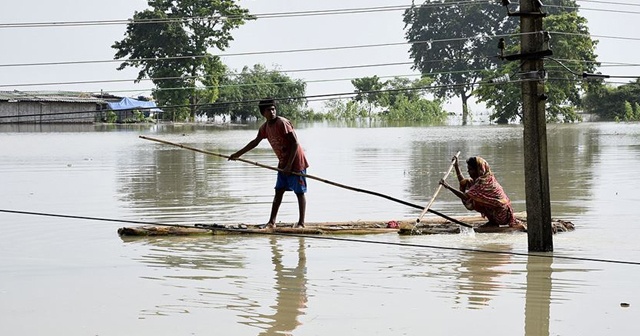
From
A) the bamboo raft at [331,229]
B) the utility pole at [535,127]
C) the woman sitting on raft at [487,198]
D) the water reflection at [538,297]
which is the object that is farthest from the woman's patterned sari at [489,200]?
the water reflection at [538,297]

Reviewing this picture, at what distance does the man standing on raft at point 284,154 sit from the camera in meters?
10.6

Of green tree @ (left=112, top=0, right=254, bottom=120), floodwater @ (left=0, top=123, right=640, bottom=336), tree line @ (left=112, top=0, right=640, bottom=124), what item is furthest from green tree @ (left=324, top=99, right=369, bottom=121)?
floodwater @ (left=0, top=123, right=640, bottom=336)

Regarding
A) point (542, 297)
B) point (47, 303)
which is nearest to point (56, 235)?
point (47, 303)

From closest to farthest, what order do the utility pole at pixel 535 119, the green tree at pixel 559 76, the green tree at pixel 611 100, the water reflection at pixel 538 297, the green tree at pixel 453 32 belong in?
the water reflection at pixel 538 297
the utility pole at pixel 535 119
the green tree at pixel 559 76
the green tree at pixel 611 100
the green tree at pixel 453 32

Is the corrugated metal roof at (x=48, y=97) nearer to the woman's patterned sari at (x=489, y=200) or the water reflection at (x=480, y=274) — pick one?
the woman's patterned sari at (x=489, y=200)

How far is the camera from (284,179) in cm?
1081

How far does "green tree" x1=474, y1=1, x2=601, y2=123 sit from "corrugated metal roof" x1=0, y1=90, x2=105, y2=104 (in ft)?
72.4

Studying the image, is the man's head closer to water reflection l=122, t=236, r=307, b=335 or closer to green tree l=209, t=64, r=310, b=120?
water reflection l=122, t=236, r=307, b=335

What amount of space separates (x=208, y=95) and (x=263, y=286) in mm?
52229

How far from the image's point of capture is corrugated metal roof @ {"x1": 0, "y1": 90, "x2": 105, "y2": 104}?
53266 mm

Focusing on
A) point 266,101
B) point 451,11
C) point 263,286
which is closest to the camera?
point 263,286

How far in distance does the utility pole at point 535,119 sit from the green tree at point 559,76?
3493 centimetres

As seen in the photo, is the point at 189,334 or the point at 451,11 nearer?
the point at 189,334

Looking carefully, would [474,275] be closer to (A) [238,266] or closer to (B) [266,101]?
(A) [238,266]
